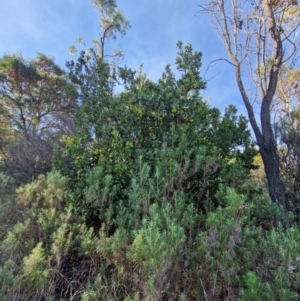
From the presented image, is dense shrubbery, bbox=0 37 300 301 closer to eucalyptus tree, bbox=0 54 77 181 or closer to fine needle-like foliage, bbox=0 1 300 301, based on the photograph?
fine needle-like foliage, bbox=0 1 300 301

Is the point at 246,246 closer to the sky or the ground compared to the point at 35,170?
closer to the ground

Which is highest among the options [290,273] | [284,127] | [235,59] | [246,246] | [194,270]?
[235,59]

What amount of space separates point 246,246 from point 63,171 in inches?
121

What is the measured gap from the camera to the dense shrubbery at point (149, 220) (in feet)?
6.94

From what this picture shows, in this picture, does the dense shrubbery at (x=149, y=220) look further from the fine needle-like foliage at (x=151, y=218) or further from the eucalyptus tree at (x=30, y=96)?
the eucalyptus tree at (x=30, y=96)

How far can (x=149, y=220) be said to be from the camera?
2627 mm

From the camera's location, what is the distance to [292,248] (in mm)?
1974

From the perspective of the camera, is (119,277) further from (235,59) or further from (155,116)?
(235,59)

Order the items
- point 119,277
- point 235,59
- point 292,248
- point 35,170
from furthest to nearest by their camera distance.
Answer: point 35,170 < point 235,59 < point 119,277 < point 292,248

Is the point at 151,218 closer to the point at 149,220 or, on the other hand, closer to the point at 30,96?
the point at 149,220

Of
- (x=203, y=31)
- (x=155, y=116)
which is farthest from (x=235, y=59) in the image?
(x=155, y=116)

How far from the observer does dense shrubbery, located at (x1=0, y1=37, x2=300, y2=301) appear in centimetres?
212

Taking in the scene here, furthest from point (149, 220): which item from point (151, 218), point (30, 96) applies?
point (30, 96)

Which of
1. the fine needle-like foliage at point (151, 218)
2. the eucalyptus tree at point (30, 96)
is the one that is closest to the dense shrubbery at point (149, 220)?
the fine needle-like foliage at point (151, 218)
